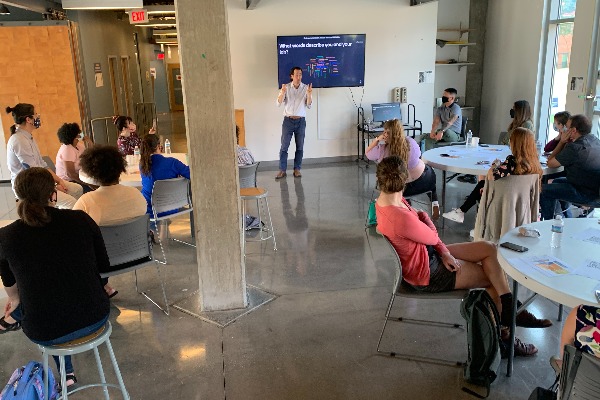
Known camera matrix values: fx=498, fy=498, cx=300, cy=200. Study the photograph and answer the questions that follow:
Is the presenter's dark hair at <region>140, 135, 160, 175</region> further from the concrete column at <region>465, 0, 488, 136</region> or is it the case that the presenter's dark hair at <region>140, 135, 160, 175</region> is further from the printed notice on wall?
the concrete column at <region>465, 0, 488, 136</region>

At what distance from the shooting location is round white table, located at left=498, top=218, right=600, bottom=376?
7.66ft

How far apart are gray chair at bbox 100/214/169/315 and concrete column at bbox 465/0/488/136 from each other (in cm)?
866

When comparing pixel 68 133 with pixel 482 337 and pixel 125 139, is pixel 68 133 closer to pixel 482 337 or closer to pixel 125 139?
pixel 125 139

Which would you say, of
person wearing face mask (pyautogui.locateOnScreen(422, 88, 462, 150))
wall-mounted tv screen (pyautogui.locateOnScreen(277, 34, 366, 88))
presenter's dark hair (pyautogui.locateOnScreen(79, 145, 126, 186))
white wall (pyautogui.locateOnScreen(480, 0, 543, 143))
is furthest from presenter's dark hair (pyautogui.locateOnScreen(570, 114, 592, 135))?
wall-mounted tv screen (pyautogui.locateOnScreen(277, 34, 366, 88))

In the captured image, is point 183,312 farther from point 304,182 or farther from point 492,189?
point 304,182

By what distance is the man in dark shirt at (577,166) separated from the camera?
15.5 feet

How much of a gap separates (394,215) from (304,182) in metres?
4.99

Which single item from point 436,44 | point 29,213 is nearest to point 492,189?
point 29,213

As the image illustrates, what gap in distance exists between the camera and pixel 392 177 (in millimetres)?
3080

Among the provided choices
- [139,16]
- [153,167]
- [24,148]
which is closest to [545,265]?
[153,167]

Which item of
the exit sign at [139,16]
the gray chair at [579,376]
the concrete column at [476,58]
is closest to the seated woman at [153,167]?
the gray chair at [579,376]

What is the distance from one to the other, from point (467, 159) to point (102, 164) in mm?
3741

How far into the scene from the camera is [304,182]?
7980mm

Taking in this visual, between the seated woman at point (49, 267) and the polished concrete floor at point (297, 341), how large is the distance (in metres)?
0.73
